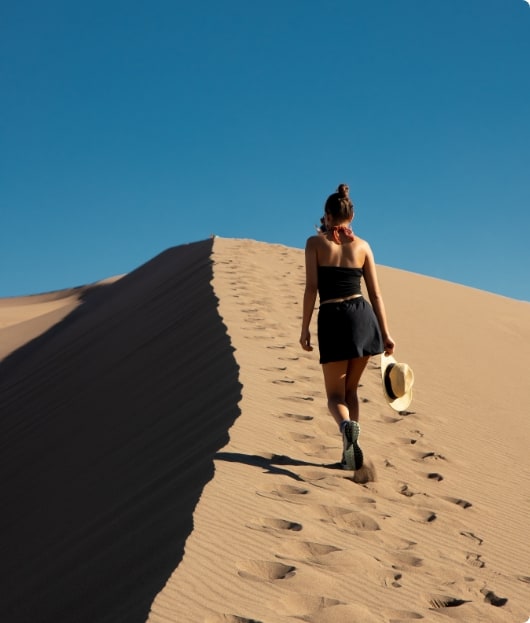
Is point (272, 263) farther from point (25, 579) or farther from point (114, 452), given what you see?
point (25, 579)

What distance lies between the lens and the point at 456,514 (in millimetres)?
4746

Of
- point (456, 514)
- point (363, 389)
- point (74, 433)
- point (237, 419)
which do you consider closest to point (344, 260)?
point (237, 419)

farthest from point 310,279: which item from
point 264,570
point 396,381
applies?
point 264,570

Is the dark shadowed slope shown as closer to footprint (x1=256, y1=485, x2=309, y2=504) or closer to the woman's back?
footprint (x1=256, y1=485, x2=309, y2=504)

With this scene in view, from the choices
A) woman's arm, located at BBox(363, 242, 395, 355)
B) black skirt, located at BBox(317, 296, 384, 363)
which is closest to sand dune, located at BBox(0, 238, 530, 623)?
black skirt, located at BBox(317, 296, 384, 363)

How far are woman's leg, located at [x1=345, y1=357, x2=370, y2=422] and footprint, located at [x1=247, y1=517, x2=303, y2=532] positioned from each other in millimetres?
1299

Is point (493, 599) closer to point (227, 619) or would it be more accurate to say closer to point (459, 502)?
point (227, 619)

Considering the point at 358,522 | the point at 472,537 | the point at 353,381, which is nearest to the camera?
the point at 358,522

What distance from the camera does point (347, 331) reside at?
471 centimetres

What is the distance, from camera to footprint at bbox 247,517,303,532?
3660mm

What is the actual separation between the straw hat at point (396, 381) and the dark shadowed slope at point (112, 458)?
1015 mm

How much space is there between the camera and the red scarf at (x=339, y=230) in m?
4.77

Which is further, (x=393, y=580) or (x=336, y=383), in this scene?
(x=336, y=383)

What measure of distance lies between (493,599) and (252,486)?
4.18 ft
